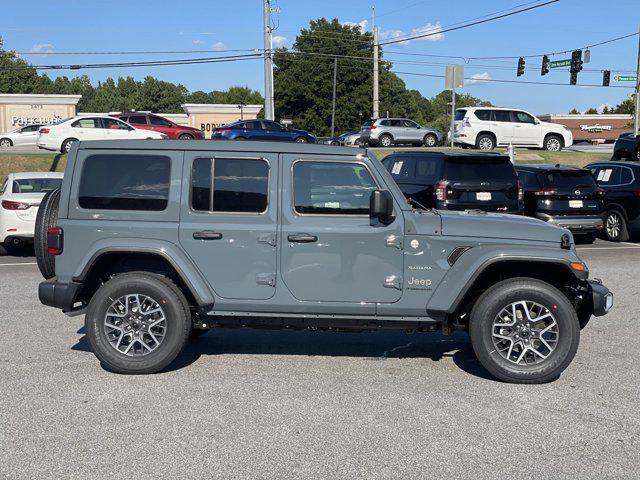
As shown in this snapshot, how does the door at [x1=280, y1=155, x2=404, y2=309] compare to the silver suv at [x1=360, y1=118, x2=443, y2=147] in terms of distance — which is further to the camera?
the silver suv at [x1=360, y1=118, x2=443, y2=147]

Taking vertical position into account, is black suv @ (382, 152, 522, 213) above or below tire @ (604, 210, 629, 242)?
above

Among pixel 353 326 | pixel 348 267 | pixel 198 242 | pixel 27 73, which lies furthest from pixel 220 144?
pixel 27 73

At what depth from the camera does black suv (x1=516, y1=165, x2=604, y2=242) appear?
1383 cm

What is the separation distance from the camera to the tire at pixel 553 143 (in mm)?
30984

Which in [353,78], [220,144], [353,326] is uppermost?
[353,78]

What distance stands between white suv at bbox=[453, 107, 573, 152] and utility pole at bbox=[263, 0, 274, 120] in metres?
12.3

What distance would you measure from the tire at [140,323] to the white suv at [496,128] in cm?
2499

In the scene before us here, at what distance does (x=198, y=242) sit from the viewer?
5762 millimetres

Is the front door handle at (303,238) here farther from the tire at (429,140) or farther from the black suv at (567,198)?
the tire at (429,140)

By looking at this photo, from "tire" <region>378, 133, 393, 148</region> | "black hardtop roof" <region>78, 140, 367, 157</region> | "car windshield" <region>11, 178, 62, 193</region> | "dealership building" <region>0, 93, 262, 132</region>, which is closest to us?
"black hardtop roof" <region>78, 140, 367, 157</region>

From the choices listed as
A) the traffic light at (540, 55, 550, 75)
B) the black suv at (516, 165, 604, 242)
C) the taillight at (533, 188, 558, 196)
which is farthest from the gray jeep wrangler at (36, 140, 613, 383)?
the traffic light at (540, 55, 550, 75)

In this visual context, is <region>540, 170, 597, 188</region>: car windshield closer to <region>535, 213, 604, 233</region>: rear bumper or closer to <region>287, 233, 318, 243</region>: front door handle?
<region>535, 213, 604, 233</region>: rear bumper

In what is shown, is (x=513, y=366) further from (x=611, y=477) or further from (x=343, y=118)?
(x=343, y=118)

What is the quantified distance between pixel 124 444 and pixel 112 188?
2.32 m
